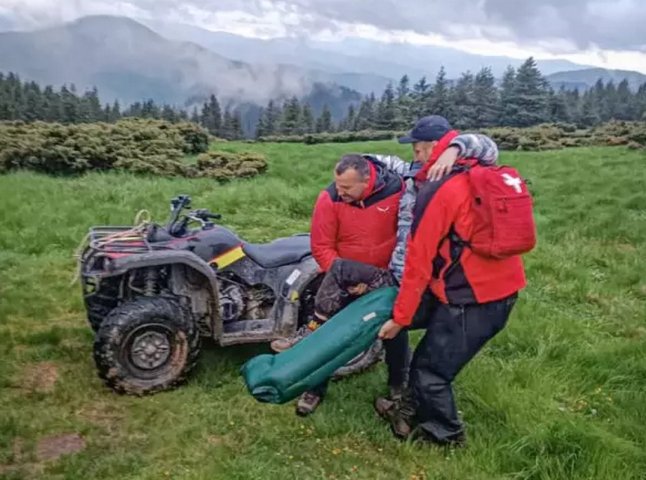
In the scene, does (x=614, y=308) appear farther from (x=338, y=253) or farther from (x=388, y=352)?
(x=338, y=253)

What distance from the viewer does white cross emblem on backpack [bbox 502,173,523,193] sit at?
3.64 m

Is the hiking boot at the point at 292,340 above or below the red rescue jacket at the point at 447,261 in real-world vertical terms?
below

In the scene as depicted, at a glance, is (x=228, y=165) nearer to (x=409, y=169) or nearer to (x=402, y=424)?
(x=409, y=169)

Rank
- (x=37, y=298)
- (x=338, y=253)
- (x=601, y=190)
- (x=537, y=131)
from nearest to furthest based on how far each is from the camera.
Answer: (x=338, y=253) → (x=37, y=298) → (x=601, y=190) → (x=537, y=131)

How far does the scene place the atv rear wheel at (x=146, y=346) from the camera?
191 inches

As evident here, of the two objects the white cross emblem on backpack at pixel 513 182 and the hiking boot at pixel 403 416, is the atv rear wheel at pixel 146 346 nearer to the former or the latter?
the hiking boot at pixel 403 416

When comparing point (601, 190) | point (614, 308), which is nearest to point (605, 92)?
point (601, 190)

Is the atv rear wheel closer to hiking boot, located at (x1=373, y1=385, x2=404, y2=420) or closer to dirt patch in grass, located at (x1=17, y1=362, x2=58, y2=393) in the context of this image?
dirt patch in grass, located at (x1=17, y1=362, x2=58, y2=393)

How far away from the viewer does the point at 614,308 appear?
720 cm

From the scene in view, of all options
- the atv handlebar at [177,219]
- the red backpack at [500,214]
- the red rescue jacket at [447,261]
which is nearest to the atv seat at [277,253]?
the atv handlebar at [177,219]

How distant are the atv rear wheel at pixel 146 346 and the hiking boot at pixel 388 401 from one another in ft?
4.56

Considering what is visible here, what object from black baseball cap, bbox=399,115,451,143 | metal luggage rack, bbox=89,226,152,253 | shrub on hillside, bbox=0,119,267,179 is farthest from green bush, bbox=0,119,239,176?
black baseball cap, bbox=399,115,451,143

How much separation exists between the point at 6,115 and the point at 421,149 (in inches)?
2476

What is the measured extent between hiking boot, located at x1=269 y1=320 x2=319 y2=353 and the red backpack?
1.41 meters
